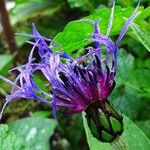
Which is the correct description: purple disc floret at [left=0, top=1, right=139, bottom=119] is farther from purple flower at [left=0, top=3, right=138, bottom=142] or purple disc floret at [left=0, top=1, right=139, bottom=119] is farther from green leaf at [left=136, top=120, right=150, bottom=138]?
green leaf at [left=136, top=120, right=150, bottom=138]

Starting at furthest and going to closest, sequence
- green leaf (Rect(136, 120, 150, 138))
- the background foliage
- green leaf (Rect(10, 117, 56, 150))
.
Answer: green leaf (Rect(10, 117, 56, 150)), green leaf (Rect(136, 120, 150, 138)), the background foliage

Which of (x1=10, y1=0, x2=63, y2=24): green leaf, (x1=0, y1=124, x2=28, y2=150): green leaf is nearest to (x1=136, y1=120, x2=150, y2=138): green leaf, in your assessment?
(x1=0, y1=124, x2=28, y2=150): green leaf

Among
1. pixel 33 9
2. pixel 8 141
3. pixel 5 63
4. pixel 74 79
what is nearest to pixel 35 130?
pixel 5 63

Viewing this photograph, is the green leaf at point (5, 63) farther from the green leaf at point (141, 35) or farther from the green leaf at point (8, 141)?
the green leaf at point (141, 35)

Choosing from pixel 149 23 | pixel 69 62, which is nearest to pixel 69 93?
pixel 69 62

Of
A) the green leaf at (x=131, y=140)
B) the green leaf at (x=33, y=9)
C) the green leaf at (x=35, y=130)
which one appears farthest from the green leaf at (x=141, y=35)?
the green leaf at (x=33, y=9)

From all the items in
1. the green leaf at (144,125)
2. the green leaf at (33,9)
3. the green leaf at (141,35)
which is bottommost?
the green leaf at (33,9)

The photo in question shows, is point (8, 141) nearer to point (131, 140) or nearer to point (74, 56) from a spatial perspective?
point (131, 140)
